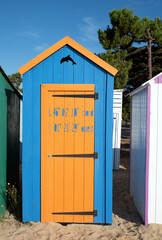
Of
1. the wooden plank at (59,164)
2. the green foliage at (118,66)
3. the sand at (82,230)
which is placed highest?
the green foliage at (118,66)

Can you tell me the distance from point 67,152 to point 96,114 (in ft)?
2.77

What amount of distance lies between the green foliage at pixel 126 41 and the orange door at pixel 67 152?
7.65 metres

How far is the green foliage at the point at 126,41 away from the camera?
11539 millimetres

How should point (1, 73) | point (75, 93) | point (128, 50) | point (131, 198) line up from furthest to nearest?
point (128, 50) → point (131, 198) → point (1, 73) → point (75, 93)

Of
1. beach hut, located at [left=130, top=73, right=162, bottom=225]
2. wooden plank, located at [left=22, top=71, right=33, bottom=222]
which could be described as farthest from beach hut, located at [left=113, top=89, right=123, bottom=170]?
wooden plank, located at [left=22, top=71, right=33, bottom=222]

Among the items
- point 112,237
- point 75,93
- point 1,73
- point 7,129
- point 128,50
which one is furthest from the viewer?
point 128,50

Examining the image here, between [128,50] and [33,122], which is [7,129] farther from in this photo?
[128,50]

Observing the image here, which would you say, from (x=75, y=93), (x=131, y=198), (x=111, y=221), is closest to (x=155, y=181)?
(x=111, y=221)

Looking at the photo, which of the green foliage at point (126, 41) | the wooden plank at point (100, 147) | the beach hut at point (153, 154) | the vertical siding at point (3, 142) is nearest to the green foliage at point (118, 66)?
the green foliage at point (126, 41)

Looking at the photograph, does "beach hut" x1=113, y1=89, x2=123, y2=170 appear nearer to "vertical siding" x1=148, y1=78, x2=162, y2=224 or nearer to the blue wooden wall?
"vertical siding" x1=148, y1=78, x2=162, y2=224

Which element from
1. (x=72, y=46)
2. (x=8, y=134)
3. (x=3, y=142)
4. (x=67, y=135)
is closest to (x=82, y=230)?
(x=67, y=135)

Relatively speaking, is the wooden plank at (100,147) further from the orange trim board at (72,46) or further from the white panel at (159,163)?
the white panel at (159,163)

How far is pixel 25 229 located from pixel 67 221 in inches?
28.9

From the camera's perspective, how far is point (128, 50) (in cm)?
1357
